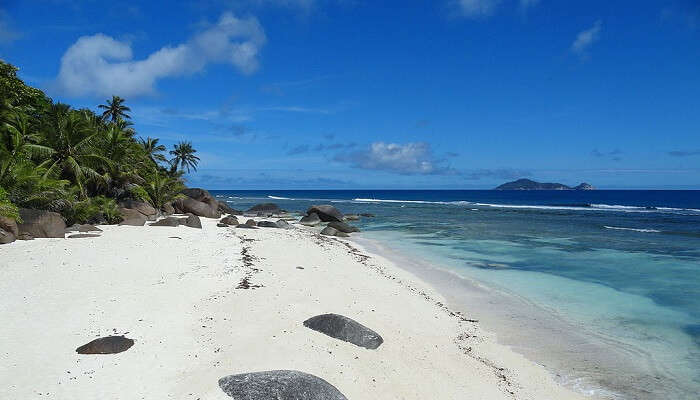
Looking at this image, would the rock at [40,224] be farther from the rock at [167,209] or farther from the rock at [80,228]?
the rock at [167,209]

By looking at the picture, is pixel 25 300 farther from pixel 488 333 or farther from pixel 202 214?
pixel 202 214

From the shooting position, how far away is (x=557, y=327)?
1105 centimetres

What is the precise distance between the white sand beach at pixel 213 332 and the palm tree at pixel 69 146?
33.8 ft

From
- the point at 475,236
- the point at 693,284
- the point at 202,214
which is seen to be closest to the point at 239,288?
the point at 693,284

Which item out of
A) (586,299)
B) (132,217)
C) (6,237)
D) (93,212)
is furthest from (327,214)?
(586,299)

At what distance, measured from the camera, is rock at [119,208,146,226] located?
24.1 meters

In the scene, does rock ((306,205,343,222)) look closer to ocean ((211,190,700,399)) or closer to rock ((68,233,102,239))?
ocean ((211,190,700,399))

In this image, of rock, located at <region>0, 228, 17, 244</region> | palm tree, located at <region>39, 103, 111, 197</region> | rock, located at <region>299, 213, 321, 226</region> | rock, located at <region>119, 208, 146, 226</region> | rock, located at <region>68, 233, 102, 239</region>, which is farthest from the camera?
rock, located at <region>299, 213, 321, 226</region>

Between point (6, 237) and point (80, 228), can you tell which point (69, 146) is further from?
point (6, 237)

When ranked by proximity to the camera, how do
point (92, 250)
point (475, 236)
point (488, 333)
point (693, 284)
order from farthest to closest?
point (475, 236)
point (693, 284)
point (92, 250)
point (488, 333)

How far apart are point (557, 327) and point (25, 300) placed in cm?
1301

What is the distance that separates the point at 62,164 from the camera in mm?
24016

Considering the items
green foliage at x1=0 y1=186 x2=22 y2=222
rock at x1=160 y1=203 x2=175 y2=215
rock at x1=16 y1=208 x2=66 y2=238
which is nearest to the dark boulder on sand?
green foliage at x1=0 y1=186 x2=22 y2=222

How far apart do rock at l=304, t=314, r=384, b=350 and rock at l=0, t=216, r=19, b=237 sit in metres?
13.8
